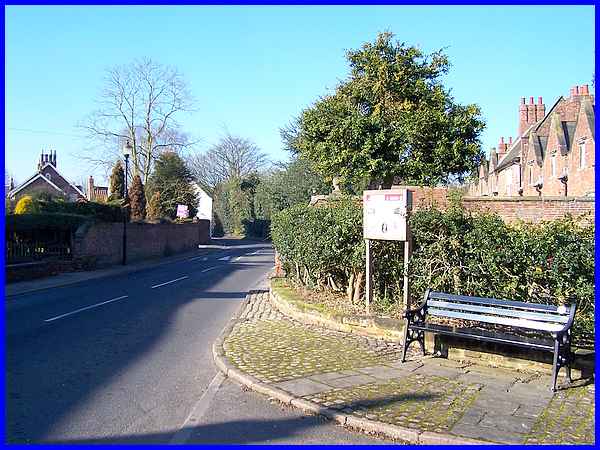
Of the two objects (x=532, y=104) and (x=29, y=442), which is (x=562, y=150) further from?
(x=29, y=442)

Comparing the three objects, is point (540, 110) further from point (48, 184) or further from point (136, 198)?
point (48, 184)

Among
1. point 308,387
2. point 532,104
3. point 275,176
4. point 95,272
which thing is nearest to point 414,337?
point 308,387

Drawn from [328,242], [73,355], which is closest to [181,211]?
[328,242]

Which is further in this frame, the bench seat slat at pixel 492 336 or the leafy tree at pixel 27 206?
the leafy tree at pixel 27 206

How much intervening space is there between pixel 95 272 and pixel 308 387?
20.2 meters

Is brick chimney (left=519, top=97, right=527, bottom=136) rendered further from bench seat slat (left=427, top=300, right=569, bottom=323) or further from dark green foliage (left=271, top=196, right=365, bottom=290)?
bench seat slat (left=427, top=300, right=569, bottom=323)

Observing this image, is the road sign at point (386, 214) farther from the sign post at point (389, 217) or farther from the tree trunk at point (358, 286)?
the tree trunk at point (358, 286)

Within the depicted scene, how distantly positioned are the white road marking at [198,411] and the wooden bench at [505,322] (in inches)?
98.2

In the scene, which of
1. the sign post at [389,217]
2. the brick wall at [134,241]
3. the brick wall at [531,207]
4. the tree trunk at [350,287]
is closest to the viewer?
the sign post at [389,217]

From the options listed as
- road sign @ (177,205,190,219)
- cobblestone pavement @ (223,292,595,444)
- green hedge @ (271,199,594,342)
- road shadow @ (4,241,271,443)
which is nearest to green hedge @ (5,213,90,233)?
road shadow @ (4,241,271,443)

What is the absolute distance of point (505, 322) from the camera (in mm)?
7066

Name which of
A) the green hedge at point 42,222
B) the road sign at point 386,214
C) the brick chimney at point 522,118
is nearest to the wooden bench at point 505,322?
the road sign at point 386,214

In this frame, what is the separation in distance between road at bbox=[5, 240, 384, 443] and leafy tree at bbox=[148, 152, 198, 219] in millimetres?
36743

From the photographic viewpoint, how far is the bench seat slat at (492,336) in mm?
6641
